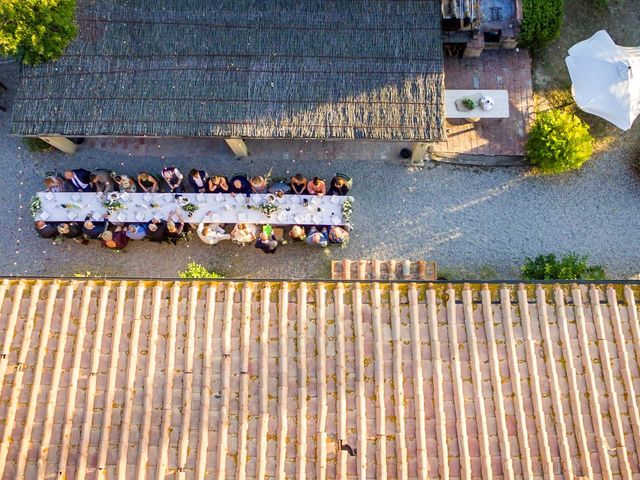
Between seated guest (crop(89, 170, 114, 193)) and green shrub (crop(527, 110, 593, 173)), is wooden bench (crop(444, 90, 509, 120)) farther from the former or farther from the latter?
seated guest (crop(89, 170, 114, 193))

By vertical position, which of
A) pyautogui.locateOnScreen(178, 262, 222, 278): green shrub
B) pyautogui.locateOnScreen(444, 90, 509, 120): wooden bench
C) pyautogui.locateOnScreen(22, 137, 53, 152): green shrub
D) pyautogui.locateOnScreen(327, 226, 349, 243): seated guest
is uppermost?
pyautogui.locateOnScreen(444, 90, 509, 120): wooden bench

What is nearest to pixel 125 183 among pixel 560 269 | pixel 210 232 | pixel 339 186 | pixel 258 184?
pixel 210 232

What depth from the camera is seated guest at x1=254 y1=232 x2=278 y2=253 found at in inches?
527

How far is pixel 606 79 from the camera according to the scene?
1369 cm

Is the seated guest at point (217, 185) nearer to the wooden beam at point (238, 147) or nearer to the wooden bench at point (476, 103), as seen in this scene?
the wooden beam at point (238, 147)

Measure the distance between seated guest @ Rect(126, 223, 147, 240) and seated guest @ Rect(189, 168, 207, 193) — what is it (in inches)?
69.6

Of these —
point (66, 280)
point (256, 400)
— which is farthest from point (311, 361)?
point (66, 280)

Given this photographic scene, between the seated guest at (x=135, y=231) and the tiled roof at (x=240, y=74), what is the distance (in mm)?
2381

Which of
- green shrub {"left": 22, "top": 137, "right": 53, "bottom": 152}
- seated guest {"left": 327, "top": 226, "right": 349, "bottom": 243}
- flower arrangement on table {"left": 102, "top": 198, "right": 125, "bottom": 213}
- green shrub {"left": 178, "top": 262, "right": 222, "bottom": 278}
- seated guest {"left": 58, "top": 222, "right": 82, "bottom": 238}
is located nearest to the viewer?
green shrub {"left": 178, "top": 262, "right": 222, "bottom": 278}

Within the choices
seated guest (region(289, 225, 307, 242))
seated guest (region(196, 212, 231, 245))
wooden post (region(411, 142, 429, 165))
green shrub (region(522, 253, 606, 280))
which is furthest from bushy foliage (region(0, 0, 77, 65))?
green shrub (region(522, 253, 606, 280))

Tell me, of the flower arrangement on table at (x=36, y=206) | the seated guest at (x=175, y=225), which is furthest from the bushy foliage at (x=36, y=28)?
the seated guest at (x=175, y=225)

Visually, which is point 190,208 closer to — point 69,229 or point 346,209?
point 69,229

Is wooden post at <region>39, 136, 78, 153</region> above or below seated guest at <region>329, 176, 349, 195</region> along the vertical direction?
above

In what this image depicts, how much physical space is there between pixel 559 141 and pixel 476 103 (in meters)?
2.46
